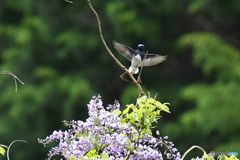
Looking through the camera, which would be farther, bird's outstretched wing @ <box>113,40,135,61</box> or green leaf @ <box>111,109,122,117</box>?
bird's outstretched wing @ <box>113,40,135,61</box>

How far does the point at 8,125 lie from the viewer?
6234mm

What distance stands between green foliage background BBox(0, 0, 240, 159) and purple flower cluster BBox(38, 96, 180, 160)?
4.57 metres

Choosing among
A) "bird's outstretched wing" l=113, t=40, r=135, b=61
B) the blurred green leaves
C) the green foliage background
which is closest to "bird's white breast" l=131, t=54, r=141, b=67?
"bird's outstretched wing" l=113, t=40, r=135, b=61

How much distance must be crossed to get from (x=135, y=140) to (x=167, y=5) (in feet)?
18.1

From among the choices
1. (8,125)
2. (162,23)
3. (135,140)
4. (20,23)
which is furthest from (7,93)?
(135,140)

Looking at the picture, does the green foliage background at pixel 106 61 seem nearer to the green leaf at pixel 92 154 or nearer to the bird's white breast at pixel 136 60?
the bird's white breast at pixel 136 60

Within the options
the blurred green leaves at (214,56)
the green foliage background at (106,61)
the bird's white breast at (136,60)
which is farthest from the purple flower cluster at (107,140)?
the blurred green leaves at (214,56)

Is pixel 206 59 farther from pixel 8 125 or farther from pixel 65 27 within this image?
pixel 8 125

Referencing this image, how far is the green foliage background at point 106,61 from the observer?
579 centimetres

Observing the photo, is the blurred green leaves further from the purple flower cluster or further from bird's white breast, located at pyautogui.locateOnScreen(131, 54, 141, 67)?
the purple flower cluster

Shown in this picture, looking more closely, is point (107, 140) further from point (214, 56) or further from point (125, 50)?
point (214, 56)

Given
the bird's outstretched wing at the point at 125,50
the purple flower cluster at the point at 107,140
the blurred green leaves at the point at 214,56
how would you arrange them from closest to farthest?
the purple flower cluster at the point at 107,140 → the bird's outstretched wing at the point at 125,50 → the blurred green leaves at the point at 214,56

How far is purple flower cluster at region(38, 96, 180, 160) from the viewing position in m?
0.97

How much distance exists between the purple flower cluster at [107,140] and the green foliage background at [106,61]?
4.57 meters
